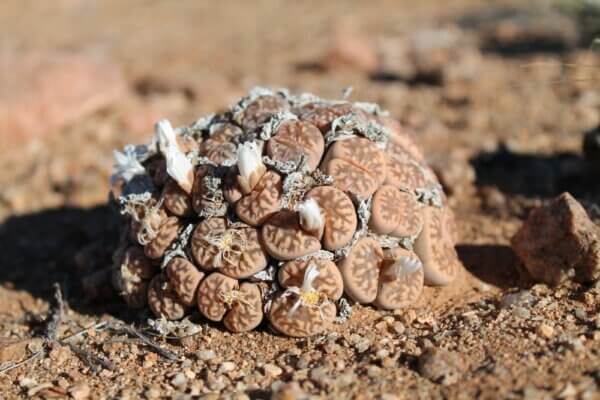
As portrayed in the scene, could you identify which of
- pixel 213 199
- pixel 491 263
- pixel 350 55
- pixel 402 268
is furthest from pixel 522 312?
pixel 350 55

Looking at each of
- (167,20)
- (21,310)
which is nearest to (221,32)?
(167,20)

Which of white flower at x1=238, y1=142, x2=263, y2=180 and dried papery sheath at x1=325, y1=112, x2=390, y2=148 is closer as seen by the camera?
white flower at x1=238, y1=142, x2=263, y2=180

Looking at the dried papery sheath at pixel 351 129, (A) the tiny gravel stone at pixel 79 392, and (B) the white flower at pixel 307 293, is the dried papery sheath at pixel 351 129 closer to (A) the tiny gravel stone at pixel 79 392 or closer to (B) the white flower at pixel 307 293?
(B) the white flower at pixel 307 293

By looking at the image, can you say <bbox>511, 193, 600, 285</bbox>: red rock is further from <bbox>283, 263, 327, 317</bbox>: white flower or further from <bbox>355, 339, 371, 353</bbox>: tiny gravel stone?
<bbox>283, 263, 327, 317</bbox>: white flower

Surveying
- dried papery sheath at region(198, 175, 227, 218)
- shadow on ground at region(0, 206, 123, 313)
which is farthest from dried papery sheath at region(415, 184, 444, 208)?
shadow on ground at region(0, 206, 123, 313)

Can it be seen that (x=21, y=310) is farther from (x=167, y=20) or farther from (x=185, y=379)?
(x=167, y=20)

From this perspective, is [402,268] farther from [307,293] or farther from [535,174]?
[535,174]
